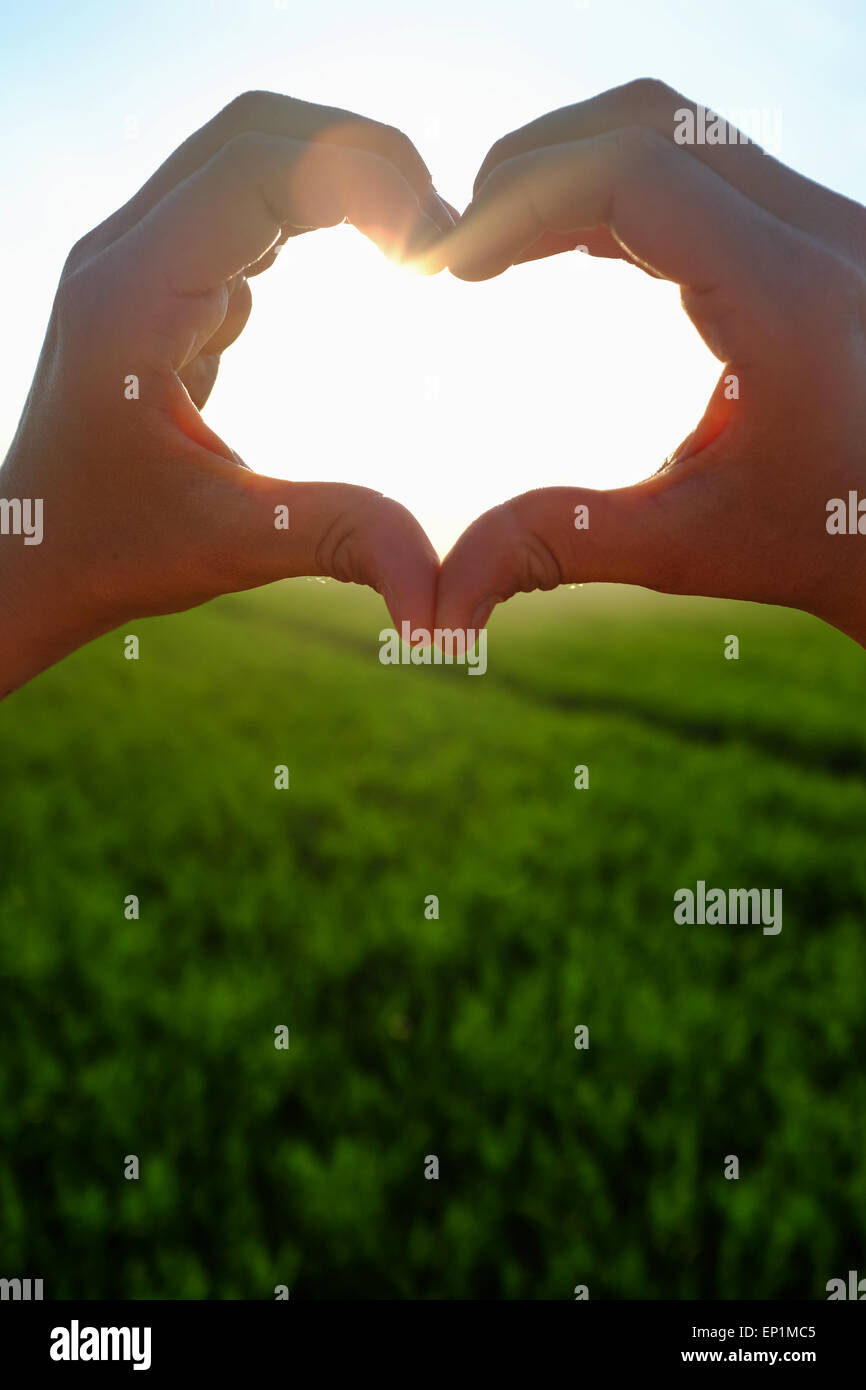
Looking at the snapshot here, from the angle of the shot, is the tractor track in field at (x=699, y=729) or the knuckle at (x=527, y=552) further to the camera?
the tractor track in field at (x=699, y=729)

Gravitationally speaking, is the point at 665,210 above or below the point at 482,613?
above

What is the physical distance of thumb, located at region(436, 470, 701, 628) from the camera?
160cm

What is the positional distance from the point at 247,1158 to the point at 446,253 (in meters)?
2.93

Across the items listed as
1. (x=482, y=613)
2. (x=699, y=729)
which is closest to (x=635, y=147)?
(x=482, y=613)

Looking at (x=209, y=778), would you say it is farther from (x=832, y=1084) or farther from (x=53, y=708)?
(x=832, y=1084)

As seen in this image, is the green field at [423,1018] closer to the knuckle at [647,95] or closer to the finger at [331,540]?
the finger at [331,540]

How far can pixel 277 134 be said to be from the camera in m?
1.71

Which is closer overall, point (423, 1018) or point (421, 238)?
point (421, 238)

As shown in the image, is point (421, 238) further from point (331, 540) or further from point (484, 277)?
point (331, 540)

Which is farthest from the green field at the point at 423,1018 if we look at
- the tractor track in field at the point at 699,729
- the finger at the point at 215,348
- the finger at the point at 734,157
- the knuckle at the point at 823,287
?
the finger at the point at 734,157

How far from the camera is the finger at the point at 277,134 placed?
173cm

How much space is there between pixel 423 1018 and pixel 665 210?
11.3ft

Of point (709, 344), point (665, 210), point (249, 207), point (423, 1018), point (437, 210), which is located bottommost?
point (423, 1018)

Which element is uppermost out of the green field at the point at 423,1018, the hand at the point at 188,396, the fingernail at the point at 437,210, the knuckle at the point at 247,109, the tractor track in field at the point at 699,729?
the tractor track in field at the point at 699,729
